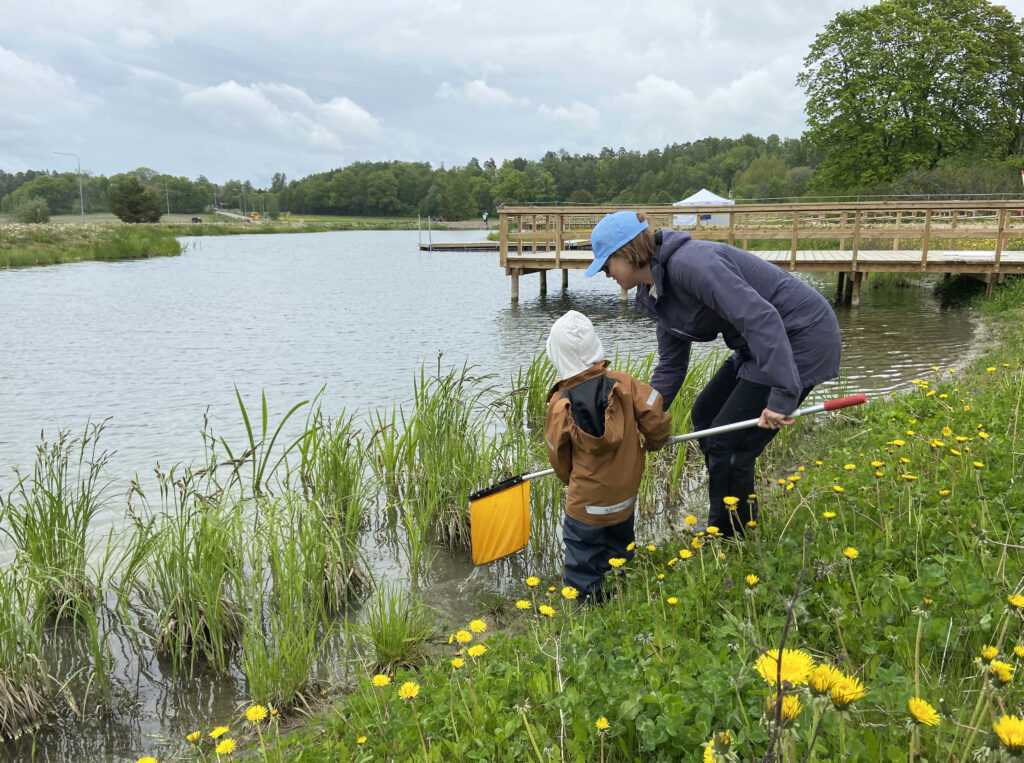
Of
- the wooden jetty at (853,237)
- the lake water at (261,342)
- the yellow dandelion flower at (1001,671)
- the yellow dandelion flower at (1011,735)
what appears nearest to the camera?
the yellow dandelion flower at (1011,735)

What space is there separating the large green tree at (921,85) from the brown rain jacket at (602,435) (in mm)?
36315

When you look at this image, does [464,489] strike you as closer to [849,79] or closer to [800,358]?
[800,358]

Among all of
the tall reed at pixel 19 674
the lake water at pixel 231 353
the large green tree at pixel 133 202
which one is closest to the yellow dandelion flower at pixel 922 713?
the lake water at pixel 231 353

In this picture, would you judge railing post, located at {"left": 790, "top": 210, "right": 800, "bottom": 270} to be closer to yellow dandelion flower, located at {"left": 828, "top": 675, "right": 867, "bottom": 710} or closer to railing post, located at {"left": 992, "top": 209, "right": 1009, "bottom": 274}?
railing post, located at {"left": 992, "top": 209, "right": 1009, "bottom": 274}

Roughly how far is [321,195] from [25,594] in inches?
5235

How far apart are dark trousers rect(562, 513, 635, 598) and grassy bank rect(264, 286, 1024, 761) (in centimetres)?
13

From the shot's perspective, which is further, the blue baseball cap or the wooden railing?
the wooden railing

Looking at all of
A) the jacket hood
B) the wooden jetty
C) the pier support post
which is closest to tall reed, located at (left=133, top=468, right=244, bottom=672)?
the jacket hood

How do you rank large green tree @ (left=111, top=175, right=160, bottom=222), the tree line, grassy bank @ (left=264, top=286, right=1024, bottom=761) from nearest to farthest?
grassy bank @ (left=264, top=286, right=1024, bottom=761)
the tree line
large green tree @ (left=111, top=175, right=160, bottom=222)

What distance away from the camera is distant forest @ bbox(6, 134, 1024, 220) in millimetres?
92000

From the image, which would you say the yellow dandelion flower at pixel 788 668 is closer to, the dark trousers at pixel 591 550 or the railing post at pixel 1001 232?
the dark trousers at pixel 591 550

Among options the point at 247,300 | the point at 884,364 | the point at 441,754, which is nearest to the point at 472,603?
the point at 441,754

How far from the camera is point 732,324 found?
10.2ft

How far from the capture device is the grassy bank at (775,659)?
1.55 metres
